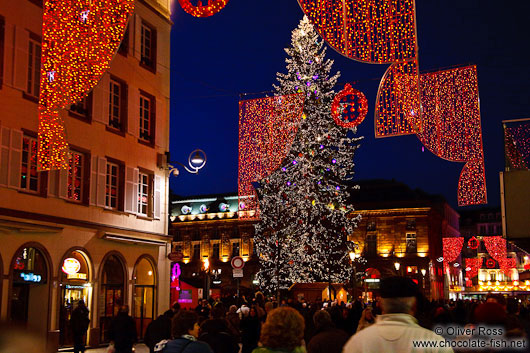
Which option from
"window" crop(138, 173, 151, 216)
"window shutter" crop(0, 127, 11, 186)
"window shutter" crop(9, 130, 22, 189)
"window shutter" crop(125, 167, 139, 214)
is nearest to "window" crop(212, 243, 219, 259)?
"window" crop(138, 173, 151, 216)

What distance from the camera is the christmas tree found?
41.1 metres

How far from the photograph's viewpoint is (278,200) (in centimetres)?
4178

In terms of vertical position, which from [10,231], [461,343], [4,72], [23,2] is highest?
[23,2]

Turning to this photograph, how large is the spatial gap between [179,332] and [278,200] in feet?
115

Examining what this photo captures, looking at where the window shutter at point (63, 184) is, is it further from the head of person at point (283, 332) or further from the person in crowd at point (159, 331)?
the head of person at point (283, 332)

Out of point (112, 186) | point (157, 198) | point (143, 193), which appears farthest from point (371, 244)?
point (112, 186)

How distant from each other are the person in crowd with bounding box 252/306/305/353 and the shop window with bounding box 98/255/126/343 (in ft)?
66.1

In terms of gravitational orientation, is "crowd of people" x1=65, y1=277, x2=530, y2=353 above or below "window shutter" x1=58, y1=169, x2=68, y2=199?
below

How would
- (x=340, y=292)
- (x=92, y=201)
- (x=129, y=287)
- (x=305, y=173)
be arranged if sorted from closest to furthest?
(x=92, y=201) → (x=129, y=287) → (x=305, y=173) → (x=340, y=292)

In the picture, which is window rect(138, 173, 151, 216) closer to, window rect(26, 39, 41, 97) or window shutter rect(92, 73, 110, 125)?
window shutter rect(92, 73, 110, 125)

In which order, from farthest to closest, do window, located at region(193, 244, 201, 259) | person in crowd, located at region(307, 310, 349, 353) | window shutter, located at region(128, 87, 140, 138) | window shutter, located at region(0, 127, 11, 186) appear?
window, located at region(193, 244, 201, 259)
window shutter, located at region(128, 87, 140, 138)
window shutter, located at region(0, 127, 11, 186)
person in crowd, located at region(307, 310, 349, 353)

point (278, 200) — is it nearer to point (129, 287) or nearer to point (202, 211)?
point (129, 287)

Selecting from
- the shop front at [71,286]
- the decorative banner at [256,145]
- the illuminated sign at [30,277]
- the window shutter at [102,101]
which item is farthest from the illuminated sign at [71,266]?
the decorative banner at [256,145]

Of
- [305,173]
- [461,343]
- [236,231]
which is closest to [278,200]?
[305,173]
